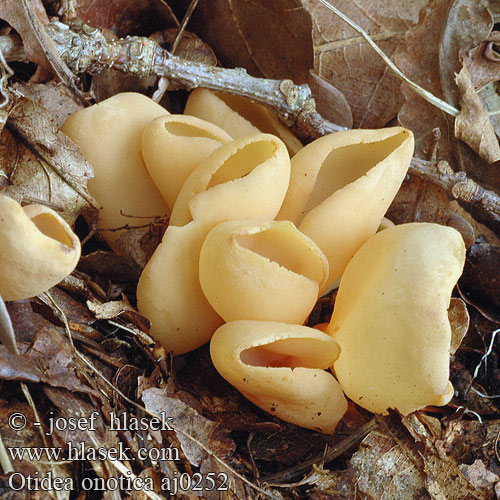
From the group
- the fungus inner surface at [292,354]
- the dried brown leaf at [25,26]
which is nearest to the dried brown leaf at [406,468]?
the fungus inner surface at [292,354]

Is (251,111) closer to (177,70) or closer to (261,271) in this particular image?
(177,70)

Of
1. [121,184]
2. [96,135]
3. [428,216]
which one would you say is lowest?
[428,216]

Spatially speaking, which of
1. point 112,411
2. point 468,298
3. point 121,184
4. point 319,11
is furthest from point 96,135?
point 468,298

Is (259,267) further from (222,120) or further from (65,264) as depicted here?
(222,120)

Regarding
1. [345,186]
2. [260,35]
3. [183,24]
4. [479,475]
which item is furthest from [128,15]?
[479,475]

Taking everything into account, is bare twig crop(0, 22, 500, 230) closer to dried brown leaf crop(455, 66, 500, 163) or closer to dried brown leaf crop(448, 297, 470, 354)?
dried brown leaf crop(455, 66, 500, 163)

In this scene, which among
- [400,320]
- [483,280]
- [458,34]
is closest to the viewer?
[400,320]
